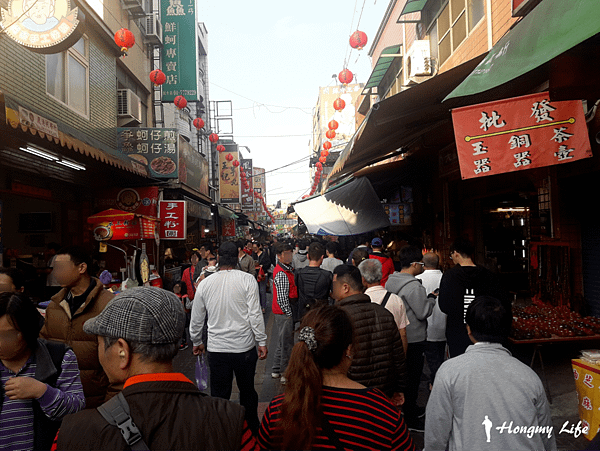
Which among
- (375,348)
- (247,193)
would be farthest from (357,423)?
(247,193)

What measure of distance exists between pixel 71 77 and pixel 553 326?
11589 mm

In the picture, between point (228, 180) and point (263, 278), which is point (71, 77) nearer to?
point (263, 278)

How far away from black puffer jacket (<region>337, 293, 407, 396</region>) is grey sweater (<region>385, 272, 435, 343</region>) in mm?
1197

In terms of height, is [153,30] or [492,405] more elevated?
[153,30]

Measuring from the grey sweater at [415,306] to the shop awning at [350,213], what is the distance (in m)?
5.92

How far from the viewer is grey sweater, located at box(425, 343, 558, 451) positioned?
228 centimetres

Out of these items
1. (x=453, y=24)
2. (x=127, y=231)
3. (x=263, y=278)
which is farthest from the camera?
(x=263, y=278)

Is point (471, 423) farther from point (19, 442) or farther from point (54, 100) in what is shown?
point (54, 100)

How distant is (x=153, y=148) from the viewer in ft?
41.2

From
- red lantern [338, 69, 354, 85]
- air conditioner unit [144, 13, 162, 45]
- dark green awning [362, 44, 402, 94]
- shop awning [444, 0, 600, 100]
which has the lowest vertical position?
shop awning [444, 0, 600, 100]

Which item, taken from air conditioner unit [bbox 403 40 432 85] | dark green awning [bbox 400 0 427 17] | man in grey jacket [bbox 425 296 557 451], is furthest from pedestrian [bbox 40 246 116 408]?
dark green awning [bbox 400 0 427 17]

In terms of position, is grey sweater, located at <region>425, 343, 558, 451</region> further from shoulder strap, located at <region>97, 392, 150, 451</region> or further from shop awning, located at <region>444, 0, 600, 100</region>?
shop awning, located at <region>444, 0, 600, 100</region>

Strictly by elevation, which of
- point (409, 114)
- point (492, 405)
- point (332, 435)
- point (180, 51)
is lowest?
point (492, 405)

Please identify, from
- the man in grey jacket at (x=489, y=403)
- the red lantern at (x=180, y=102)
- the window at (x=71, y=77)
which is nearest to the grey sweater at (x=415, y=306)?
the man in grey jacket at (x=489, y=403)
